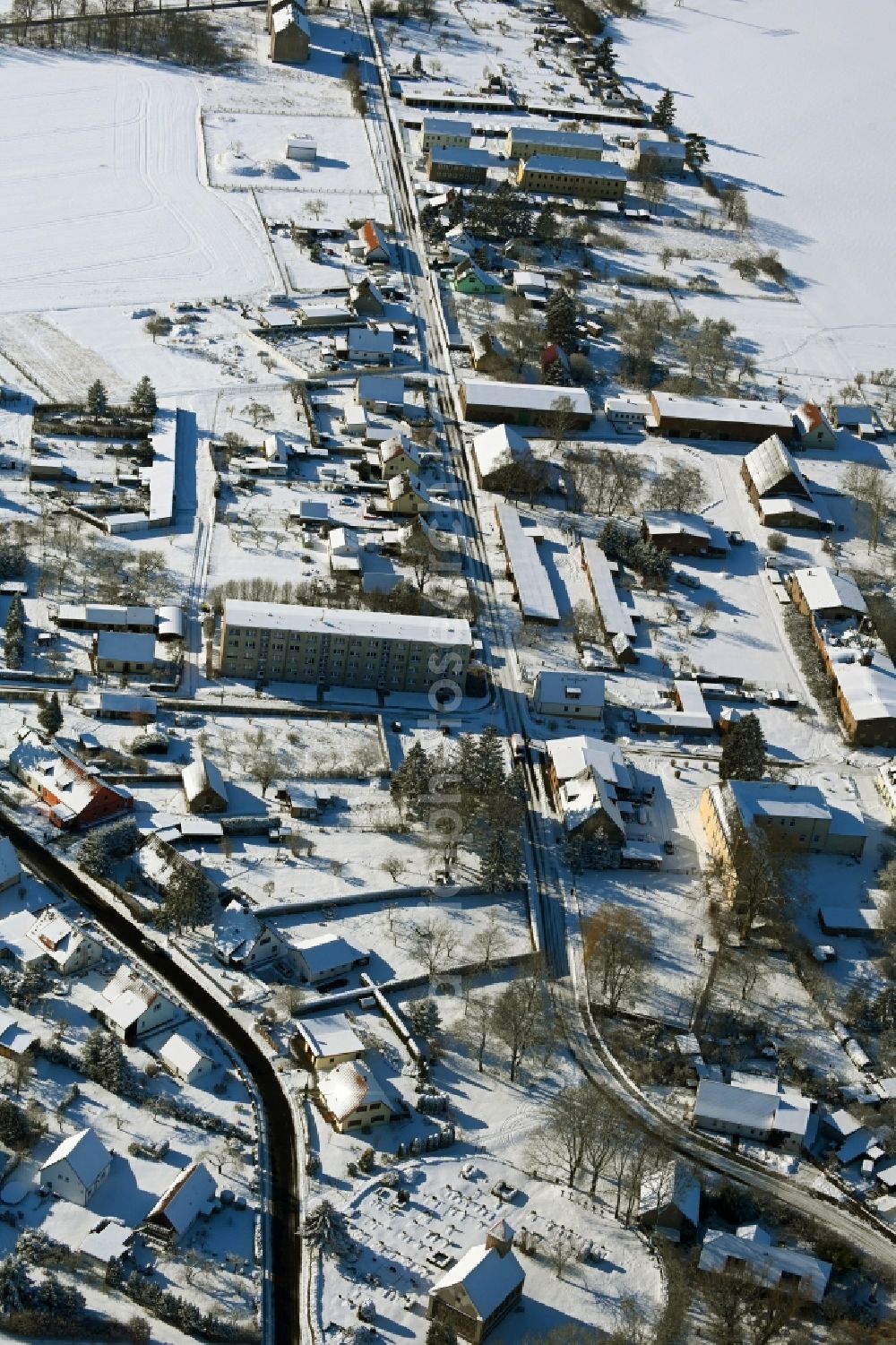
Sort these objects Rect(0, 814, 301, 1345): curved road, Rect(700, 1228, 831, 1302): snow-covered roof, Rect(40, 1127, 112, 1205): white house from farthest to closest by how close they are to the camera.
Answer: Rect(700, 1228, 831, 1302): snow-covered roof → Rect(40, 1127, 112, 1205): white house → Rect(0, 814, 301, 1345): curved road

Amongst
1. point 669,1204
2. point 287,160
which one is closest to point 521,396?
point 287,160

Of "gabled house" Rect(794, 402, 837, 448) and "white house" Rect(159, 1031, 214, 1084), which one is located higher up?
"gabled house" Rect(794, 402, 837, 448)

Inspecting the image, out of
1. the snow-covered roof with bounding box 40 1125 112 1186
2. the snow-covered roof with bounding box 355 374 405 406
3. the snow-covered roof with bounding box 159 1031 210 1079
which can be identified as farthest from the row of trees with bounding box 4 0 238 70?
the snow-covered roof with bounding box 40 1125 112 1186

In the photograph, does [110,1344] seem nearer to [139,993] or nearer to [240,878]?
[139,993]

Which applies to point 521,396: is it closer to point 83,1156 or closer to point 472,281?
point 472,281

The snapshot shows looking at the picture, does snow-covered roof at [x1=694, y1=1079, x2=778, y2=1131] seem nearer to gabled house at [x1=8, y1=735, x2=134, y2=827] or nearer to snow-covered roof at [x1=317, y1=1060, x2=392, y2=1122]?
snow-covered roof at [x1=317, y1=1060, x2=392, y2=1122]

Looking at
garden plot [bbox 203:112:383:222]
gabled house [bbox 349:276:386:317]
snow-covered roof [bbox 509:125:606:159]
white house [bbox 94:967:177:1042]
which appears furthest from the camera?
snow-covered roof [bbox 509:125:606:159]
